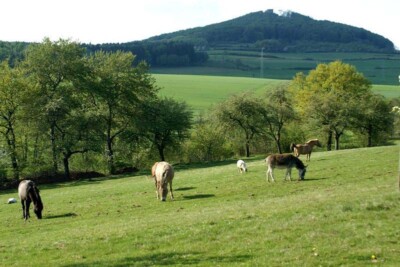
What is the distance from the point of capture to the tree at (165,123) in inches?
2495

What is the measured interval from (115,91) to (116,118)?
4.32 meters

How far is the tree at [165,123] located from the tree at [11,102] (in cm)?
1530

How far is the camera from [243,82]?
163500 millimetres

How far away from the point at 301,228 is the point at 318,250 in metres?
2.48

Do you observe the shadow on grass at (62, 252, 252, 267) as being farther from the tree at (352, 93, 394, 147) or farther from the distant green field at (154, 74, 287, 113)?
the distant green field at (154, 74, 287, 113)

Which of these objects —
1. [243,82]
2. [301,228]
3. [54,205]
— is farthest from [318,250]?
[243,82]

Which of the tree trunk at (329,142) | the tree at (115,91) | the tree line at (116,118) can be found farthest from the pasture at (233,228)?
the tree trunk at (329,142)

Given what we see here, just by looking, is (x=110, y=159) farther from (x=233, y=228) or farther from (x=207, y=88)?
(x=207, y=88)

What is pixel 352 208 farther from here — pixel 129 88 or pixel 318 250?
pixel 129 88

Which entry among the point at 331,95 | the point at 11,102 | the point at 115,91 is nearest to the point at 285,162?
the point at 115,91

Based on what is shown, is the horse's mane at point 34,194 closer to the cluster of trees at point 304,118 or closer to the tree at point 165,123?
the tree at point 165,123

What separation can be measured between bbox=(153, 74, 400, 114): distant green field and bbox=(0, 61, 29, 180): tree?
58.1 metres

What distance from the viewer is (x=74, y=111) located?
60156 millimetres

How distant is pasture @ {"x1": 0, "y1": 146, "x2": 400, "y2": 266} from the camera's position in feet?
47.7
